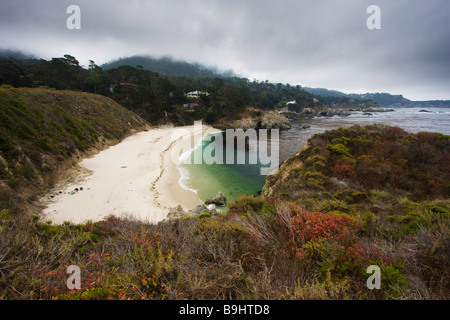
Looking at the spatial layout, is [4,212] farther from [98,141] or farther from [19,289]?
[98,141]

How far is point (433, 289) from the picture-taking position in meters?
3.00

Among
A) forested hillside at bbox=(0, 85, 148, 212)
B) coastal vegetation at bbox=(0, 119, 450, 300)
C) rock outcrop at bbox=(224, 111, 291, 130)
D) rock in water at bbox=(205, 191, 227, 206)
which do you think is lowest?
rock in water at bbox=(205, 191, 227, 206)

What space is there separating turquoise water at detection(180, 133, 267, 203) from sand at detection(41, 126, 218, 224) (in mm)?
1205

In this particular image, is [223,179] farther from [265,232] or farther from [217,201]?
[265,232]

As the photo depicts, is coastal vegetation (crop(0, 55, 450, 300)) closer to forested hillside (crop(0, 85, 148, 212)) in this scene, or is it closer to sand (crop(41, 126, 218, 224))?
forested hillside (crop(0, 85, 148, 212))

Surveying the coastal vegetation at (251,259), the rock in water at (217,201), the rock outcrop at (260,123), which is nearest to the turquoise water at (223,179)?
the rock in water at (217,201)

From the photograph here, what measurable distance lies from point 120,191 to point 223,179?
9.47m

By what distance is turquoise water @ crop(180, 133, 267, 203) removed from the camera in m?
16.1

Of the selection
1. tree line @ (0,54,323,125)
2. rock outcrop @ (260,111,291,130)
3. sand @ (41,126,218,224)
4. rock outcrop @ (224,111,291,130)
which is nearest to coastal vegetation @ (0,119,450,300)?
sand @ (41,126,218,224)

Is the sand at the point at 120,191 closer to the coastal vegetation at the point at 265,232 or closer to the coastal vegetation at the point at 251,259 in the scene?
the coastal vegetation at the point at 265,232

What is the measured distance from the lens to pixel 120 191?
1394 centimetres

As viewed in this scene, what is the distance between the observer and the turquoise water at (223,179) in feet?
52.7

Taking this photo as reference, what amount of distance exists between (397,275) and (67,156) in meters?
22.9
